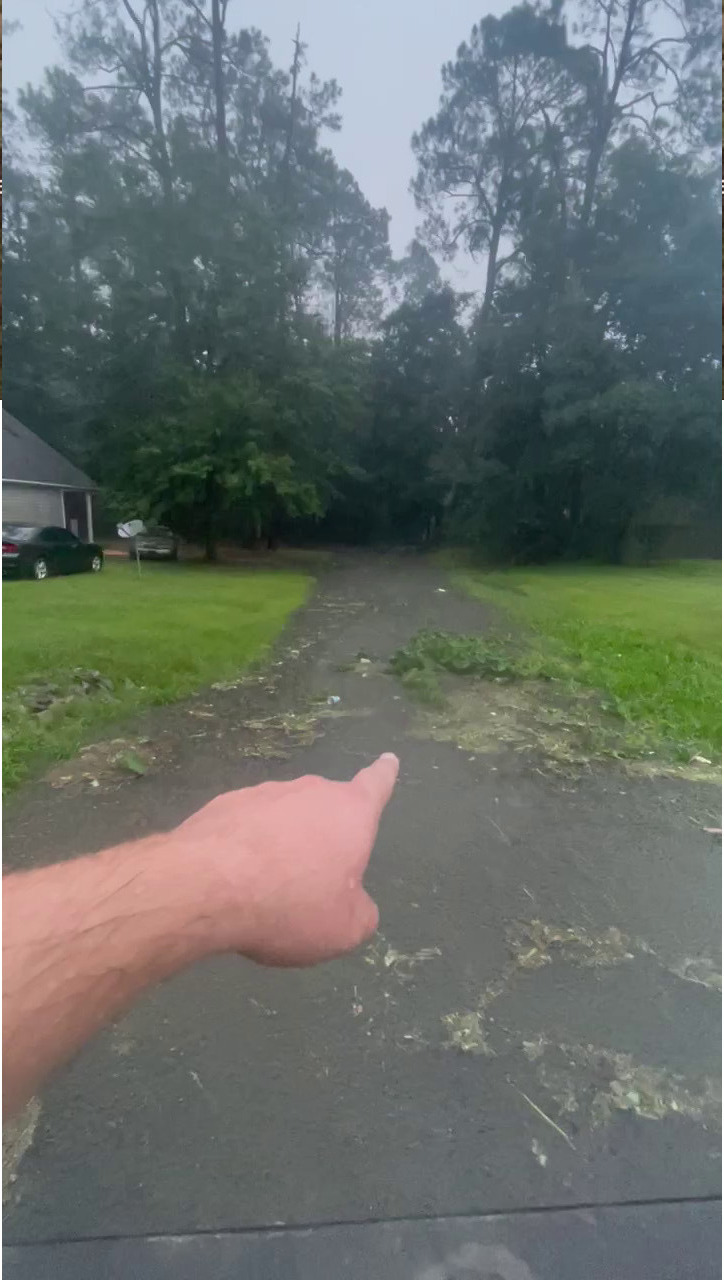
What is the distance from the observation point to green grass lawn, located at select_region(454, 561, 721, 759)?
1675mm

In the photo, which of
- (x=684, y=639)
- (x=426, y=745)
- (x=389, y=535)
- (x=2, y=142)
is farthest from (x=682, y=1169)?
(x=2, y=142)

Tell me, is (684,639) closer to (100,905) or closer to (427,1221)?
(427,1221)

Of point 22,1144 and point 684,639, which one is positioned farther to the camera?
point 684,639

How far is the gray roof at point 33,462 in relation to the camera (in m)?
1.35

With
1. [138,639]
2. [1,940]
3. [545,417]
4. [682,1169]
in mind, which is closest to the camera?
[1,940]

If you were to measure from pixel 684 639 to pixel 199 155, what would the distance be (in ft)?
4.98

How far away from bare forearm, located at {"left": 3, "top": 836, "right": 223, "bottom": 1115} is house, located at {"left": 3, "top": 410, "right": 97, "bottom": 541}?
0.66m

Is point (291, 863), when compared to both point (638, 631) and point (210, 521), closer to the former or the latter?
point (210, 521)

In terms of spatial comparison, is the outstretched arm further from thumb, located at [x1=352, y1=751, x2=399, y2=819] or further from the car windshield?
the car windshield

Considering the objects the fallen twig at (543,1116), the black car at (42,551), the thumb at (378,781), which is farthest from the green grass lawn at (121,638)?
the fallen twig at (543,1116)

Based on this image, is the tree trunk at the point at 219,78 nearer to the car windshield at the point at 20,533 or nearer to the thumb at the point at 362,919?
the car windshield at the point at 20,533

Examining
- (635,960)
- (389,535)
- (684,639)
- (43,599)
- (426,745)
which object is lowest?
(635,960)

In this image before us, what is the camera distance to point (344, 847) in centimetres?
146

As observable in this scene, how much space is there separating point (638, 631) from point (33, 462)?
1441 mm
